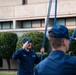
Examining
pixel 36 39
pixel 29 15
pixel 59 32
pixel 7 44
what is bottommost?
pixel 7 44

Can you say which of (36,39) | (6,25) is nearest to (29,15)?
(6,25)

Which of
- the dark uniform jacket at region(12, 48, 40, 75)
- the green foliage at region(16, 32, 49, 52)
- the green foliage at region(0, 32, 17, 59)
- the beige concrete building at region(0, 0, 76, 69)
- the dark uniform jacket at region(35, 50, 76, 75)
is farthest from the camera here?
the beige concrete building at region(0, 0, 76, 69)

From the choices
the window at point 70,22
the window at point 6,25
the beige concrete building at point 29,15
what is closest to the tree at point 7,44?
the beige concrete building at point 29,15

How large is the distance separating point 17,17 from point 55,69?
2470 cm

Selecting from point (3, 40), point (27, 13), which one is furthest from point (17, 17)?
point (3, 40)

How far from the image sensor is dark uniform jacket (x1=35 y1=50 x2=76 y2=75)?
3.12m

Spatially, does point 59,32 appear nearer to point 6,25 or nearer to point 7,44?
point 7,44

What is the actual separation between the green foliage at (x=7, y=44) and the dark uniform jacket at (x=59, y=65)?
21.4 metres

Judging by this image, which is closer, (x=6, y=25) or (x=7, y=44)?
(x=7, y=44)

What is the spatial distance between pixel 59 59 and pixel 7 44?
21752 millimetres

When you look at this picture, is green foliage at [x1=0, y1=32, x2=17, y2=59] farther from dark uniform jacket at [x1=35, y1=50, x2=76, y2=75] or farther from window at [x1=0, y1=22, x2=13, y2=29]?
dark uniform jacket at [x1=35, y1=50, x2=76, y2=75]

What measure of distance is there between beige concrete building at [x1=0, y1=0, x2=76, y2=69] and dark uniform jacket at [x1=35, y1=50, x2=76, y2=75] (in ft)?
71.3

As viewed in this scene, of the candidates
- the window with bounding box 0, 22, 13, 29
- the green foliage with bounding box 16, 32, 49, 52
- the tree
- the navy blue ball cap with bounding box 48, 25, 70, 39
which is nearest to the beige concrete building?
the window with bounding box 0, 22, 13, 29

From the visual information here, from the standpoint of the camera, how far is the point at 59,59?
3176 mm
